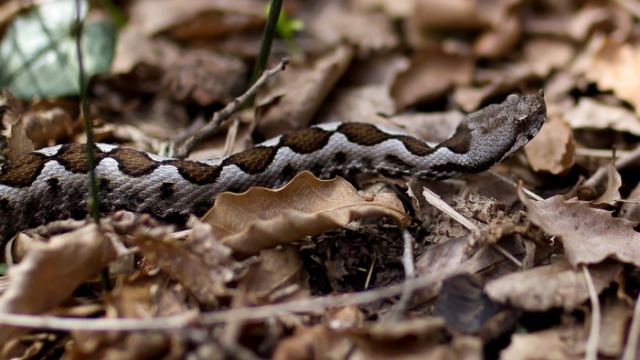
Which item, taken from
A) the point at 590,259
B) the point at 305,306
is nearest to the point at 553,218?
the point at 590,259

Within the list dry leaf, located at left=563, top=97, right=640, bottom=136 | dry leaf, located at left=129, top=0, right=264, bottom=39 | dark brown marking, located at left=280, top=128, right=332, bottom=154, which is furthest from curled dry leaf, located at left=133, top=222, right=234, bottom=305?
dry leaf, located at left=129, top=0, right=264, bottom=39

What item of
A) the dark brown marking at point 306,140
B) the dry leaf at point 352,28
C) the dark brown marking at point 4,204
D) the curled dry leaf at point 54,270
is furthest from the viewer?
the dry leaf at point 352,28

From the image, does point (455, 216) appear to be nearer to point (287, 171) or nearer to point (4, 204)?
point (287, 171)

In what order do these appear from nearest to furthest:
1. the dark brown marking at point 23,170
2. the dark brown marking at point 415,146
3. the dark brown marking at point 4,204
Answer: the dark brown marking at point 4,204, the dark brown marking at point 23,170, the dark brown marking at point 415,146

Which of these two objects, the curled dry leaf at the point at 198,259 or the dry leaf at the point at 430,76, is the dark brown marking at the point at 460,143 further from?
the curled dry leaf at the point at 198,259

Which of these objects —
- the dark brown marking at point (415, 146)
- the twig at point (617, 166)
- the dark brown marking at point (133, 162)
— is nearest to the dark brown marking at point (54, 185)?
the dark brown marking at point (133, 162)

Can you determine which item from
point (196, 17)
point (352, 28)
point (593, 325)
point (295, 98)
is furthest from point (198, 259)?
point (352, 28)
